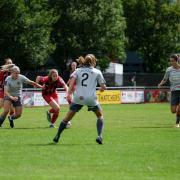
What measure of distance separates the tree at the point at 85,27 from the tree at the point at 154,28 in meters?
9.76

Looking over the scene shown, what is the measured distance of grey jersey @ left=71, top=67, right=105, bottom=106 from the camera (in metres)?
→ 13.8

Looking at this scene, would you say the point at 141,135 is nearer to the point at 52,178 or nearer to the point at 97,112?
the point at 97,112

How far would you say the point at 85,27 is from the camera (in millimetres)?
Result: 57250

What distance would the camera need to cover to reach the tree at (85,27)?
56.8m

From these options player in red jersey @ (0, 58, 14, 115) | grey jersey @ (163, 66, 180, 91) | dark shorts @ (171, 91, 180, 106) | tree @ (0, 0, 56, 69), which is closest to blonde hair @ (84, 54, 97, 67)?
player in red jersey @ (0, 58, 14, 115)

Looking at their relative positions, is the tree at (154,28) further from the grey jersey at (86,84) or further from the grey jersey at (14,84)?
the grey jersey at (86,84)

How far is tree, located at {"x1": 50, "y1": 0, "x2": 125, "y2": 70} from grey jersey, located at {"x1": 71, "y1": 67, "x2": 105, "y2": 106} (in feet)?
141

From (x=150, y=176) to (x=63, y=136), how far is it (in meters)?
6.40

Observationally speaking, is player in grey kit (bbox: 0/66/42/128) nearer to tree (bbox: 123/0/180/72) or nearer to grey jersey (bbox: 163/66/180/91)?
grey jersey (bbox: 163/66/180/91)

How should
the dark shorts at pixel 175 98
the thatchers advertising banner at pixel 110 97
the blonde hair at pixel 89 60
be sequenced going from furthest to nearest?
the thatchers advertising banner at pixel 110 97
the dark shorts at pixel 175 98
the blonde hair at pixel 89 60

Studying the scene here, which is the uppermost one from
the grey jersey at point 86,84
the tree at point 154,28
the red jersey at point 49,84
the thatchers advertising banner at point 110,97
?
the grey jersey at point 86,84

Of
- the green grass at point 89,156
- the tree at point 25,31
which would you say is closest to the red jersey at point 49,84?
the green grass at point 89,156

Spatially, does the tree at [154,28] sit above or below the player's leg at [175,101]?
below

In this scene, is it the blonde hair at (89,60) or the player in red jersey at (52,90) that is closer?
the blonde hair at (89,60)
